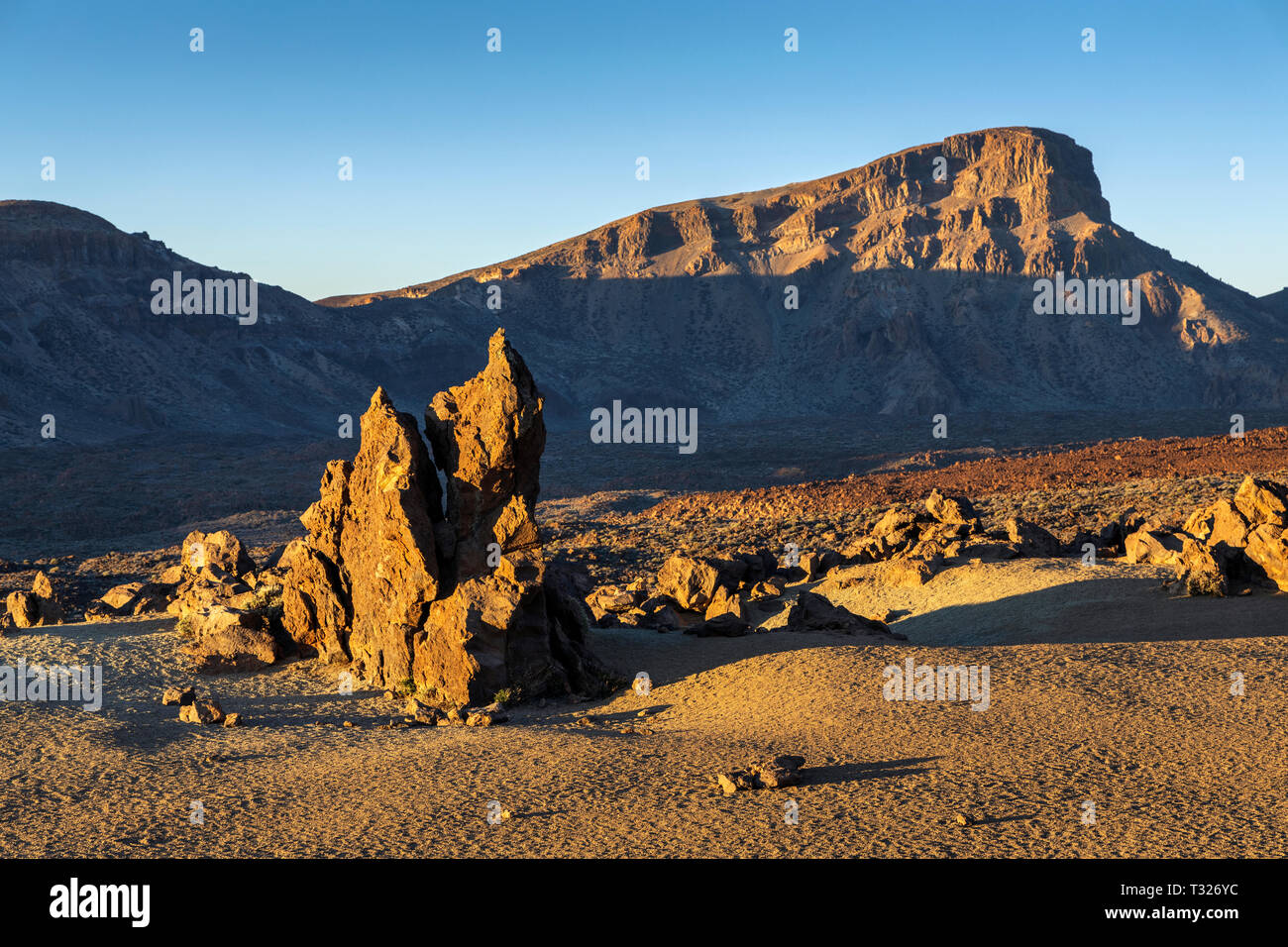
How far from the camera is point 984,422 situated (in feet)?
231

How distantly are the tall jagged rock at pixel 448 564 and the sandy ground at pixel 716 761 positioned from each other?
0.59 metres

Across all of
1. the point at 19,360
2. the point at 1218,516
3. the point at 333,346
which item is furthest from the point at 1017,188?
the point at 1218,516

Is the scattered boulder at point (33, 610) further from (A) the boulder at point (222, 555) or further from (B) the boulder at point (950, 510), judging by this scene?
(B) the boulder at point (950, 510)

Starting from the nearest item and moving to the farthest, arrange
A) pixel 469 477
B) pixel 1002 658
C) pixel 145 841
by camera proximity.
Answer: pixel 145 841 → pixel 1002 658 → pixel 469 477

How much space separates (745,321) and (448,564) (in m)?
95.1

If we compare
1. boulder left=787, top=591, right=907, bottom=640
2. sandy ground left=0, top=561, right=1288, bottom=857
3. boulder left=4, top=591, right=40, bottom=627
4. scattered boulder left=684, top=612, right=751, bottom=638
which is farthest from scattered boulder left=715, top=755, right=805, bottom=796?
boulder left=4, top=591, right=40, bottom=627

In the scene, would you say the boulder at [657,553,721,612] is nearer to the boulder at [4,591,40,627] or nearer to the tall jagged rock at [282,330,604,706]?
the tall jagged rock at [282,330,604,706]

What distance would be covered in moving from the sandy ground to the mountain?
6296 cm

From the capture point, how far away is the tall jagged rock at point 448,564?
1195 centimetres

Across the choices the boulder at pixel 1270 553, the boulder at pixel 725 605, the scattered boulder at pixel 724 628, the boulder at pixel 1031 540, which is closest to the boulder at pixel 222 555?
the boulder at pixel 725 605

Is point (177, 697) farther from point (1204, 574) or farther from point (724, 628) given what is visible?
point (1204, 574)

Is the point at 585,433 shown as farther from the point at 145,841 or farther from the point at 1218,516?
the point at 145,841
